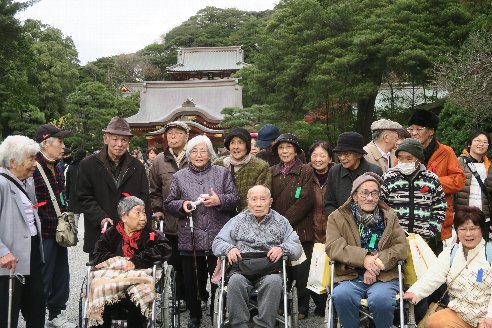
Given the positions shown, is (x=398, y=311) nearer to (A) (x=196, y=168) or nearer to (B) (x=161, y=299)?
(B) (x=161, y=299)

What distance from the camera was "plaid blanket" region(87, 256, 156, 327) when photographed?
3535 millimetres

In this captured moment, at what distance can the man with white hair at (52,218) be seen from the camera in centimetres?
439

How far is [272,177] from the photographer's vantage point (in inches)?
189

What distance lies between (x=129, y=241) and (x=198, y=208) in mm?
738

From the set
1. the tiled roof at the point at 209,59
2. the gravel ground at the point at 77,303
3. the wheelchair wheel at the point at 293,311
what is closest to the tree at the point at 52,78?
the tiled roof at the point at 209,59

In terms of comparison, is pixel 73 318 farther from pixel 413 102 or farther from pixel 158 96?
pixel 158 96

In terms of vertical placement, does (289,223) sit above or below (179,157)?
below

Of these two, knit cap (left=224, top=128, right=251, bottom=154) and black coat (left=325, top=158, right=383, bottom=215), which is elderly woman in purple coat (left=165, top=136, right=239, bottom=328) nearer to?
knit cap (left=224, top=128, right=251, bottom=154)

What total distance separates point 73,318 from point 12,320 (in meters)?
1.53

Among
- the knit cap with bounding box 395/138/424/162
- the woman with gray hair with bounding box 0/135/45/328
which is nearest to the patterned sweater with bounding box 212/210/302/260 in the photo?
the knit cap with bounding box 395/138/424/162

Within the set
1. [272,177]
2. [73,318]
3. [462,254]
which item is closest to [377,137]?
[272,177]

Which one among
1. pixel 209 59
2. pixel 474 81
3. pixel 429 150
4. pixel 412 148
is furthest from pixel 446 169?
A: pixel 209 59

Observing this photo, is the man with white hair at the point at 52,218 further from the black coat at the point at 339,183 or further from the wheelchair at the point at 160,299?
the black coat at the point at 339,183

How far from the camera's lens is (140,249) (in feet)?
12.7
